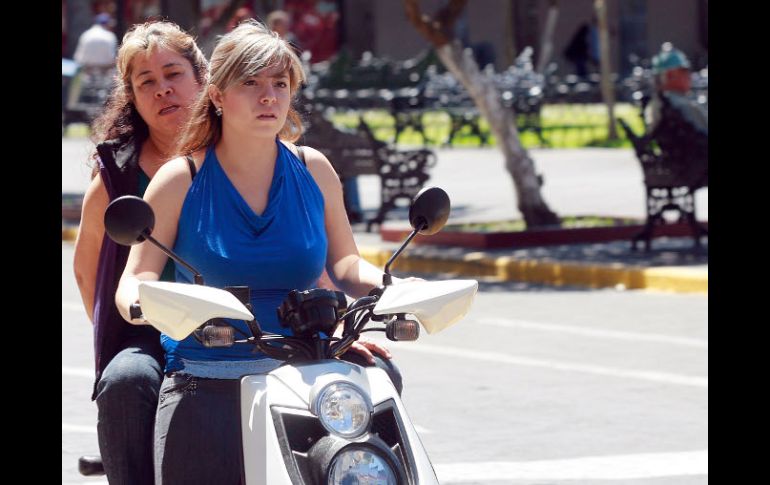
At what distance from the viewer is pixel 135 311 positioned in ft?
12.3

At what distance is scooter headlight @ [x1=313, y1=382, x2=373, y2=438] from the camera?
3.41m

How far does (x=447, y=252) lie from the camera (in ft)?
44.3

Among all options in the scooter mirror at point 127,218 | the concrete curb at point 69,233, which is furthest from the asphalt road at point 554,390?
the concrete curb at point 69,233

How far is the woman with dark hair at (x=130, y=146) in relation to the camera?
459 centimetres

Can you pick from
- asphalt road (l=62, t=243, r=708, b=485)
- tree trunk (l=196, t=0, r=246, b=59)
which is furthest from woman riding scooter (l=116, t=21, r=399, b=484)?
tree trunk (l=196, t=0, r=246, b=59)

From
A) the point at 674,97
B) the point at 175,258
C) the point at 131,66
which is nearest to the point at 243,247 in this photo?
the point at 175,258

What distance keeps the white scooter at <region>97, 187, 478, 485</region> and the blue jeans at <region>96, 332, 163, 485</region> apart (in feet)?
1.27

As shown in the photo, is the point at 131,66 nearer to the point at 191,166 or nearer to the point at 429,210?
the point at 191,166

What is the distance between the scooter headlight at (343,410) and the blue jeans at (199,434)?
14.7 inches

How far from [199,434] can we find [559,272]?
872cm

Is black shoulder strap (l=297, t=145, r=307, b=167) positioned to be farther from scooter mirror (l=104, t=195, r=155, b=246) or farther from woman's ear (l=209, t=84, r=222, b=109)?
scooter mirror (l=104, t=195, r=155, b=246)

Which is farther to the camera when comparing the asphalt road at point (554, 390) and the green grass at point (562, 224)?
the green grass at point (562, 224)

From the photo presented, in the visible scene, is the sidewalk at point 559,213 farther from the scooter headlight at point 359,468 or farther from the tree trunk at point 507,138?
the scooter headlight at point 359,468
